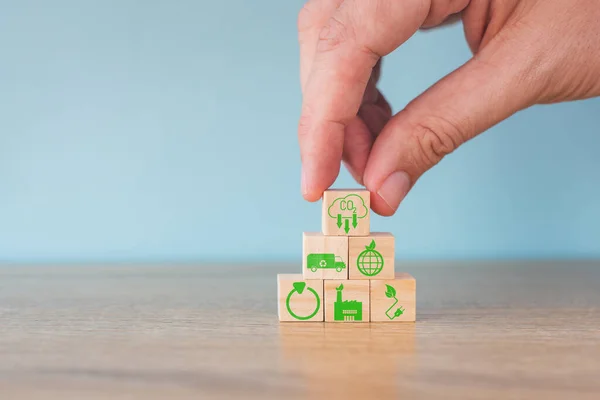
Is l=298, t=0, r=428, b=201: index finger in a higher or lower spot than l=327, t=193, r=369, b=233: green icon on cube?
higher

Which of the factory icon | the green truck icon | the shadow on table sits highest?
the green truck icon

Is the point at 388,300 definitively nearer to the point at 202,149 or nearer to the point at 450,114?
the point at 450,114

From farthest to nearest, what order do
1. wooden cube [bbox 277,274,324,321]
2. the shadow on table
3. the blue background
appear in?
the blue background
wooden cube [bbox 277,274,324,321]
the shadow on table

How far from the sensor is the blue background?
6.39ft

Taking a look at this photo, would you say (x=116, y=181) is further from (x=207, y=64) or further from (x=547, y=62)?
(x=547, y=62)

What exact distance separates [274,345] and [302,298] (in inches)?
7.4

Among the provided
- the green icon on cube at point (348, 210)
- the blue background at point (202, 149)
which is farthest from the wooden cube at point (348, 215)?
the blue background at point (202, 149)

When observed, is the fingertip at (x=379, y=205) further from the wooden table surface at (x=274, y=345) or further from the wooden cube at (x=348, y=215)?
the wooden table surface at (x=274, y=345)

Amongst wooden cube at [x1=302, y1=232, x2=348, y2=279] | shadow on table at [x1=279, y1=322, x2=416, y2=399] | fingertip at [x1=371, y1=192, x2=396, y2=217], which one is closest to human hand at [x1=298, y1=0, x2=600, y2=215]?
fingertip at [x1=371, y1=192, x2=396, y2=217]

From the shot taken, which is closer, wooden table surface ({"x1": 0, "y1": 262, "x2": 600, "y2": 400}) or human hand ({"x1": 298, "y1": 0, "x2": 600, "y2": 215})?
wooden table surface ({"x1": 0, "y1": 262, "x2": 600, "y2": 400})

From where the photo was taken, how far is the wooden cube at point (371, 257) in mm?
1032

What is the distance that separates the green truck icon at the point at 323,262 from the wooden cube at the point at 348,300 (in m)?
0.02

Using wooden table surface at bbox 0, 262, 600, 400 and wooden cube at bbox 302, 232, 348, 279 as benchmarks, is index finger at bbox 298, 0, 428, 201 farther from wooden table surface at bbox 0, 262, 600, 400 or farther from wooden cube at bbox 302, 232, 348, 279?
wooden table surface at bbox 0, 262, 600, 400

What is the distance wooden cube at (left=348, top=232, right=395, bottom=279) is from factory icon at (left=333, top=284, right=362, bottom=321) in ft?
0.13
